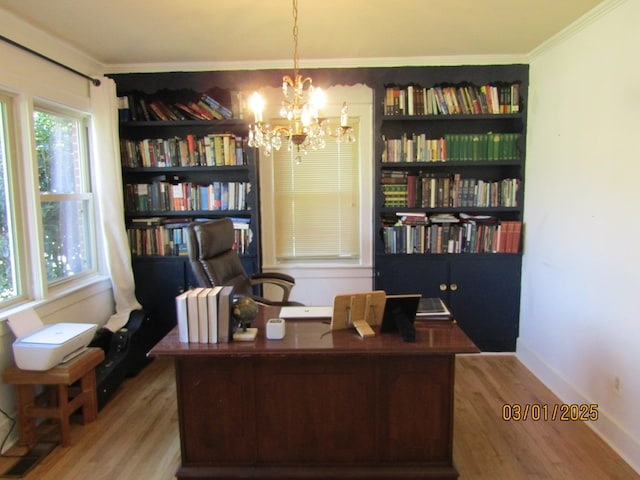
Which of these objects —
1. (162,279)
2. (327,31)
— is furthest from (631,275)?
(162,279)

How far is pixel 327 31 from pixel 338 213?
5.30 ft

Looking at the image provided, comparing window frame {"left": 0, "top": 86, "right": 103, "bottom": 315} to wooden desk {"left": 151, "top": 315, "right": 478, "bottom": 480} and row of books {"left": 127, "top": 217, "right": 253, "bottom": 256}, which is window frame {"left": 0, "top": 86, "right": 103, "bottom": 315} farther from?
wooden desk {"left": 151, "top": 315, "right": 478, "bottom": 480}

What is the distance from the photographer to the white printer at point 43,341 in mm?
2332

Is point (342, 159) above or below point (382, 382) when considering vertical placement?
above

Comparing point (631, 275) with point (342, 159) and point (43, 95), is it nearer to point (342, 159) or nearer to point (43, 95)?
point (342, 159)

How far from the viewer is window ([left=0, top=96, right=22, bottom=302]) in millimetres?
2574

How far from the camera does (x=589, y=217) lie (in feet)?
8.54

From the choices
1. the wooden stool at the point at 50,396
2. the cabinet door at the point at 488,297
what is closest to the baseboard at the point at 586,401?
the cabinet door at the point at 488,297

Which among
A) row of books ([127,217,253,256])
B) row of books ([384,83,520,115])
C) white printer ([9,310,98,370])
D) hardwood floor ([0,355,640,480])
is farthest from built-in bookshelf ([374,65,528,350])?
white printer ([9,310,98,370])

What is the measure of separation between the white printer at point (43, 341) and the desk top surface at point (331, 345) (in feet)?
2.60

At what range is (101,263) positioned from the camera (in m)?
3.51

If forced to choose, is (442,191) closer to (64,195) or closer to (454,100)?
(454,100)

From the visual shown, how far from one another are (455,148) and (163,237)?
102 inches

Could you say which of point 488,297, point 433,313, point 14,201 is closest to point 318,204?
point 488,297
